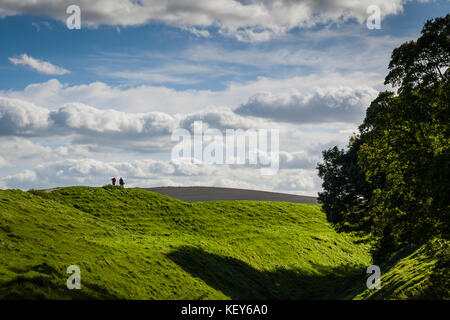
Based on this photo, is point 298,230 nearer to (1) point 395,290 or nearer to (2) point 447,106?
(1) point 395,290

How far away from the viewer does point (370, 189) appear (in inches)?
1656

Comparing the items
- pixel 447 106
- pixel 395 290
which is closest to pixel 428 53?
pixel 447 106

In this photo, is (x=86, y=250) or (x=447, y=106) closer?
(x=447, y=106)

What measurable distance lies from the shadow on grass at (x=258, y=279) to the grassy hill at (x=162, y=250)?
131 millimetres

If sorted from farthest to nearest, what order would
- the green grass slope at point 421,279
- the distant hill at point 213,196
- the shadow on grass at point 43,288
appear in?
the distant hill at point 213,196 → the green grass slope at point 421,279 → the shadow on grass at point 43,288

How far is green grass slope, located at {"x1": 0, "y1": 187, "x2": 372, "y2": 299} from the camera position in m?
26.3

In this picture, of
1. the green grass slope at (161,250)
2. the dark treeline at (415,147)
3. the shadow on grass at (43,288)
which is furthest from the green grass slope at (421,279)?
the shadow on grass at (43,288)

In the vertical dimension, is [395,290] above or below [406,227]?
below

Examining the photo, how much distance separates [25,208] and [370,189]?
116 ft

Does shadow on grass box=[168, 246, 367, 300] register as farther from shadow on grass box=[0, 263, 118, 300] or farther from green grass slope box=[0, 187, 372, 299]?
shadow on grass box=[0, 263, 118, 300]

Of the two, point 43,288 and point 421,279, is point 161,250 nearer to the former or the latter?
point 43,288

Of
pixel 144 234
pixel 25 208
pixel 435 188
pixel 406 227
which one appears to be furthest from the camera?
pixel 144 234

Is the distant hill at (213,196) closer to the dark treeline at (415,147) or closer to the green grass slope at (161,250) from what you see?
the green grass slope at (161,250)

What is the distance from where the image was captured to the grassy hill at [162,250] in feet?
86.5
